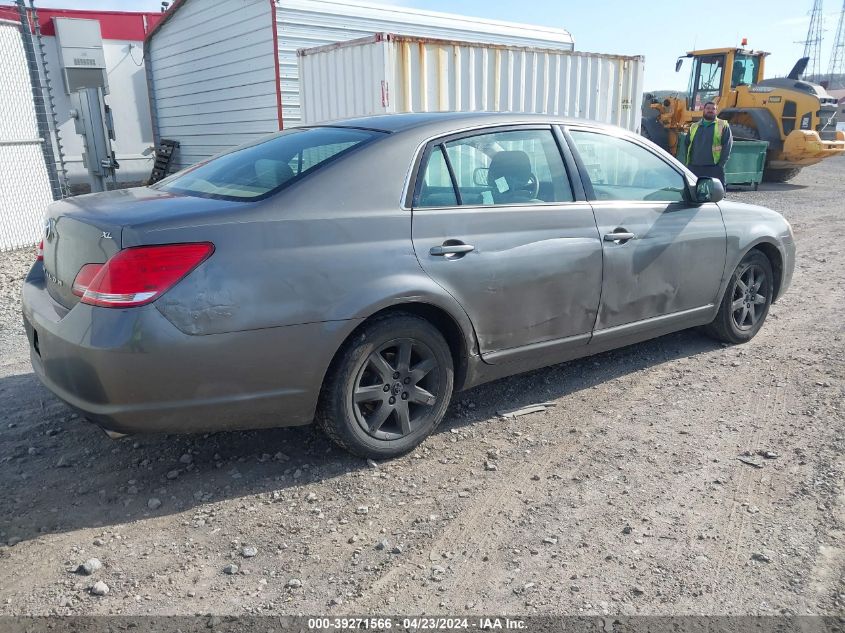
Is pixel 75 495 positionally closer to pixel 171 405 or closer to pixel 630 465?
pixel 171 405

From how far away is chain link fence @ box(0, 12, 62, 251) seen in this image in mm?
8289

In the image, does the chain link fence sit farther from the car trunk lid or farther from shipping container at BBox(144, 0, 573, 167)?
the car trunk lid

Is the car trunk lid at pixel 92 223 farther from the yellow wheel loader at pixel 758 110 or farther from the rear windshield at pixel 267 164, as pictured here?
the yellow wheel loader at pixel 758 110

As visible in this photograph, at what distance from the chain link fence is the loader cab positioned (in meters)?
14.8

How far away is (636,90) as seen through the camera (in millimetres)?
10766

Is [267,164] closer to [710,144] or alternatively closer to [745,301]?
[745,301]

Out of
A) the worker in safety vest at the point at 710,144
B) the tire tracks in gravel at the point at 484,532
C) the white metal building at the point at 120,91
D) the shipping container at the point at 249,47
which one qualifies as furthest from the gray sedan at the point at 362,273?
the white metal building at the point at 120,91

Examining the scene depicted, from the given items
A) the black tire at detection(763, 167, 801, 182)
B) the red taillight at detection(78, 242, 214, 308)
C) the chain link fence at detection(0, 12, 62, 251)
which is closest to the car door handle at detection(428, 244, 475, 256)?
the red taillight at detection(78, 242, 214, 308)

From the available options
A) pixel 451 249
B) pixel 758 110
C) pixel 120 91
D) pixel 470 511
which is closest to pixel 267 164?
pixel 451 249

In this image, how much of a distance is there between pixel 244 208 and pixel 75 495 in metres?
1.50

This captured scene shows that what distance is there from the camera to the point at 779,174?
1800 cm

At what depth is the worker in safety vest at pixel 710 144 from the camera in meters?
10.7

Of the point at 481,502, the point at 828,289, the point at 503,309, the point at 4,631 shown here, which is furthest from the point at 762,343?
the point at 4,631

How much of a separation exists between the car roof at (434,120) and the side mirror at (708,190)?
1.11 metres
